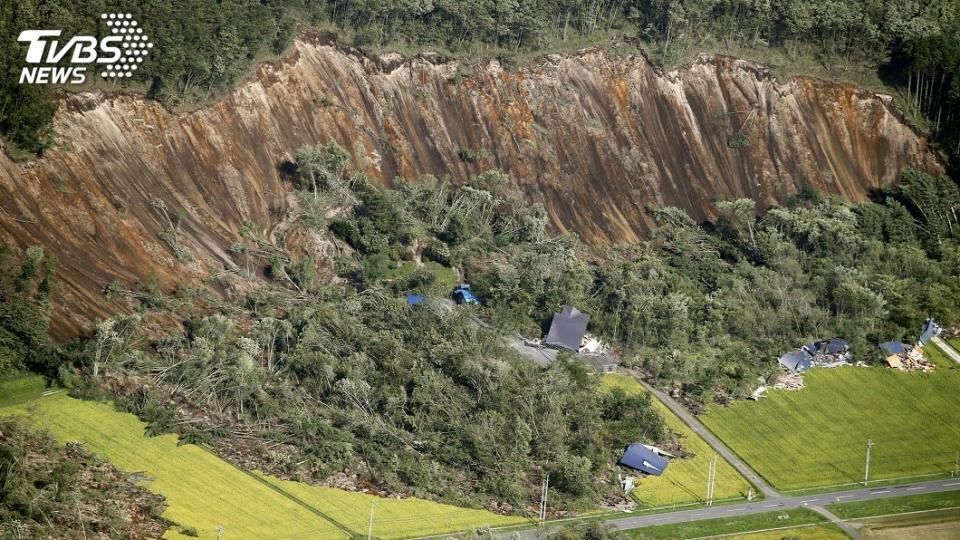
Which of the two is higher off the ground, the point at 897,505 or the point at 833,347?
the point at 833,347

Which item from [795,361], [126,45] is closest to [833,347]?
[795,361]

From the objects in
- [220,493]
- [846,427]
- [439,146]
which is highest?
[439,146]

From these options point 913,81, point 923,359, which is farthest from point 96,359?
point 913,81

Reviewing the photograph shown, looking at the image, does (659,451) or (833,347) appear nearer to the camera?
(659,451)

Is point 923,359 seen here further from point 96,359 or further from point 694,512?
point 96,359

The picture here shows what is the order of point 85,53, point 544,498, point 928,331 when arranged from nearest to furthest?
point 544,498
point 85,53
point 928,331

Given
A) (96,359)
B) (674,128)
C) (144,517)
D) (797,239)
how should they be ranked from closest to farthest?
1. (144,517)
2. (96,359)
3. (797,239)
4. (674,128)

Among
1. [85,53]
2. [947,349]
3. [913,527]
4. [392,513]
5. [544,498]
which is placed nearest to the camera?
[392,513]

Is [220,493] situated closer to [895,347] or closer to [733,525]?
[733,525]
